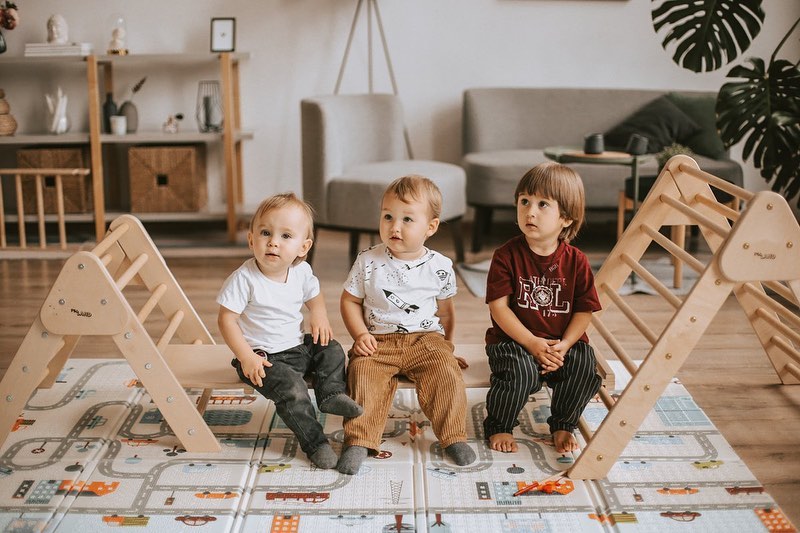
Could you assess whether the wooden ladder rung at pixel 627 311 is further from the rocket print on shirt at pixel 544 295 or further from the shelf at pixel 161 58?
the shelf at pixel 161 58

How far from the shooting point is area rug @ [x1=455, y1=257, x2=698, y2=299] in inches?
139

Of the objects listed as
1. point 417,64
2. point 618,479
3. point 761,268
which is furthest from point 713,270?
point 417,64

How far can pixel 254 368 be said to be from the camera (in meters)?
1.98

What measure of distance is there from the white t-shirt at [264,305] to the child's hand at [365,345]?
0.15 metres

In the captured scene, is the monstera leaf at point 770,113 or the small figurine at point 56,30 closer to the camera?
the monstera leaf at point 770,113

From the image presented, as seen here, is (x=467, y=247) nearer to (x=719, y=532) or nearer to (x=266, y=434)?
(x=266, y=434)

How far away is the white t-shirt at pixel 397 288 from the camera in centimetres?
215

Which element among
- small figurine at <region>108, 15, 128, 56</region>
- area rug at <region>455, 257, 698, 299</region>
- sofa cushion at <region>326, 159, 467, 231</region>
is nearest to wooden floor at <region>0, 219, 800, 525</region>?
area rug at <region>455, 257, 698, 299</region>

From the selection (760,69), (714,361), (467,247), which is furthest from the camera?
(467,247)

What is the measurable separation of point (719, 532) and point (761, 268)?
1.81ft

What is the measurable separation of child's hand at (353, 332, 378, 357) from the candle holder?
2.66m

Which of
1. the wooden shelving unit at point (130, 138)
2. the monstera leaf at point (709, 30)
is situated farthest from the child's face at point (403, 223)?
the wooden shelving unit at point (130, 138)

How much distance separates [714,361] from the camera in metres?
2.74

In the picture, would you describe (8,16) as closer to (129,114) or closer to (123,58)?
(123,58)
